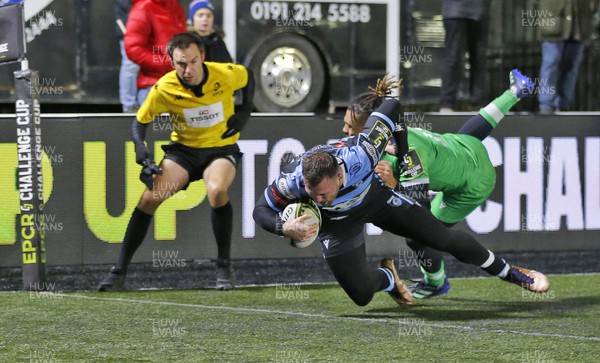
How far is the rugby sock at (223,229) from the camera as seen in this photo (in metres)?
9.85

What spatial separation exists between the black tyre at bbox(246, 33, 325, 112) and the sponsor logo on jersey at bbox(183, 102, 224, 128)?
3107 millimetres

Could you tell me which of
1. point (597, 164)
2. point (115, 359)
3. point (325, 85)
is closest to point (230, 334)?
point (115, 359)

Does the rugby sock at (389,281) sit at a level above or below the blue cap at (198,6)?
below

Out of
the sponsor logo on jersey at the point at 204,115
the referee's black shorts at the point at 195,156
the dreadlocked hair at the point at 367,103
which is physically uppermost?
the dreadlocked hair at the point at 367,103

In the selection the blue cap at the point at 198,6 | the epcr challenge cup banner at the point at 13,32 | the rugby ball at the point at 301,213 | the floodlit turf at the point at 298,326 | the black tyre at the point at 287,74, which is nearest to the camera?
the floodlit turf at the point at 298,326

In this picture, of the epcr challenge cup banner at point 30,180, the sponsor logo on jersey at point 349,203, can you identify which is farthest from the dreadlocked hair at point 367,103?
the epcr challenge cup banner at point 30,180

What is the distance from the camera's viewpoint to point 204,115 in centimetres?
977

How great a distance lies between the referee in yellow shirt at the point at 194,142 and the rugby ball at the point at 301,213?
224 centimetres

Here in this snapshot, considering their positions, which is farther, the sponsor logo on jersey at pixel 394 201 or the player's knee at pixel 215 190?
the player's knee at pixel 215 190

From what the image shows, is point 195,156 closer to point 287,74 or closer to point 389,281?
point 389,281

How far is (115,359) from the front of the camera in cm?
678

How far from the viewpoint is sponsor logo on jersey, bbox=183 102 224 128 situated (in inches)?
383

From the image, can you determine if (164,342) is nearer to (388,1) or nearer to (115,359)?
(115,359)

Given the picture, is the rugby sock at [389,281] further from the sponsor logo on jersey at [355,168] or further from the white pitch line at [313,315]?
the sponsor logo on jersey at [355,168]
